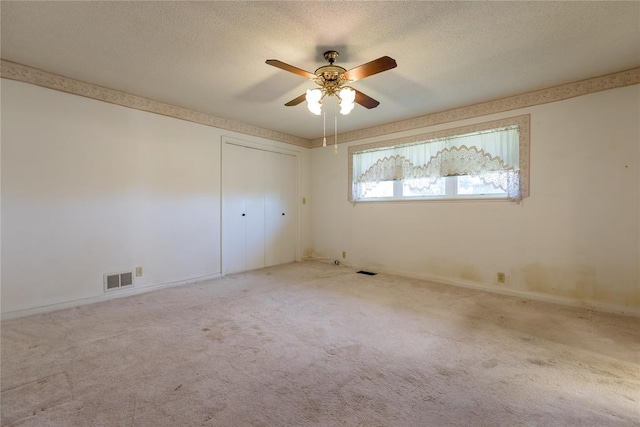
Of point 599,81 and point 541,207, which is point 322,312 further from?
point 599,81

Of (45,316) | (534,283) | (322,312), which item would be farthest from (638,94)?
(45,316)

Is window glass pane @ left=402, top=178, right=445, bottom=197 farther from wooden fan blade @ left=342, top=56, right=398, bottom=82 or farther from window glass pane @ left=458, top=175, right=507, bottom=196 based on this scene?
wooden fan blade @ left=342, top=56, right=398, bottom=82

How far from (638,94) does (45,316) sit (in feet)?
20.1

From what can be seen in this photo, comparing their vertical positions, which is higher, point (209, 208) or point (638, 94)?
point (638, 94)

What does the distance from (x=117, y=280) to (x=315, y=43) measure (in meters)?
3.35

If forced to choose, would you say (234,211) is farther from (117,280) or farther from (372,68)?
(372,68)

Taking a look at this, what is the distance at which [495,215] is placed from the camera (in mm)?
3633

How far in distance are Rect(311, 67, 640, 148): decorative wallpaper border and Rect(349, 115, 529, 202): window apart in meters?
0.17

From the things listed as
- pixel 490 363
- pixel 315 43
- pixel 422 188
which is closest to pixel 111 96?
pixel 315 43

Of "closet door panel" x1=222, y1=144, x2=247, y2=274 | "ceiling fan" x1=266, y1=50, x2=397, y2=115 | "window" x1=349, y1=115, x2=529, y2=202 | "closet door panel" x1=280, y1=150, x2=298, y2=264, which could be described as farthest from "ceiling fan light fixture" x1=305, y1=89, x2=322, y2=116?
"closet door panel" x1=280, y1=150, x2=298, y2=264

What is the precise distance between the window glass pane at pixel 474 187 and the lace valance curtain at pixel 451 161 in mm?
59

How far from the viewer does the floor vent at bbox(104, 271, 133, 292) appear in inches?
130

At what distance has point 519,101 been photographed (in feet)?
11.3

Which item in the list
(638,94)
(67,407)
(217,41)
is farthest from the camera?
(638,94)
